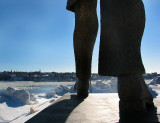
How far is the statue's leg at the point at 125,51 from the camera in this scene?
1.41 metres

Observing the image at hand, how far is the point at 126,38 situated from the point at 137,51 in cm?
14

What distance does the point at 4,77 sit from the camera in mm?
53906

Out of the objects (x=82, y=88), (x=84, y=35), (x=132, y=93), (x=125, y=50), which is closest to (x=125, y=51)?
(x=125, y=50)

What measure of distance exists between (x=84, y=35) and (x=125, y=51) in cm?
100

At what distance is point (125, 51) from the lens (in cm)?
143

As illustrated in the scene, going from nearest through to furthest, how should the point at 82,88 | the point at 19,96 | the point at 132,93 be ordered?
the point at 132,93
the point at 82,88
the point at 19,96

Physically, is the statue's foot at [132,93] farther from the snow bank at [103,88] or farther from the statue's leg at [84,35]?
the snow bank at [103,88]

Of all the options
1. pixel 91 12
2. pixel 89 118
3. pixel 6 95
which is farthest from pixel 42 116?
pixel 6 95

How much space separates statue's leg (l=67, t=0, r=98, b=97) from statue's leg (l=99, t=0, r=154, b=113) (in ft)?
2.54

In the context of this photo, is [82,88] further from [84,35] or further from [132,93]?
[132,93]

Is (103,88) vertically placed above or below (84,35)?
below

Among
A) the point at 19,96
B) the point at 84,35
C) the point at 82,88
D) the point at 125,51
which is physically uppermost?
the point at 84,35

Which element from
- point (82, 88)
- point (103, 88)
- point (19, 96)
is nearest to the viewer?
point (82, 88)

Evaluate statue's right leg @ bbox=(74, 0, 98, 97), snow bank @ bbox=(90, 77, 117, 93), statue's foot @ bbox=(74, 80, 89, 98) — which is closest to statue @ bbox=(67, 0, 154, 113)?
statue's right leg @ bbox=(74, 0, 98, 97)
